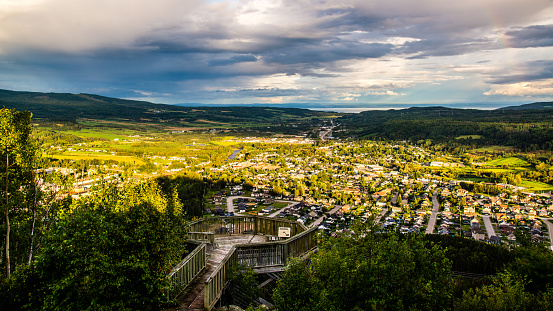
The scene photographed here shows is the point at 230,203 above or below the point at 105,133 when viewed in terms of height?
Result: below

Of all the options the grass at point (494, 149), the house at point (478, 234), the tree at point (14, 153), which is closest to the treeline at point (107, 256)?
the tree at point (14, 153)

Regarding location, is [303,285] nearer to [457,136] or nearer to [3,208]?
[3,208]

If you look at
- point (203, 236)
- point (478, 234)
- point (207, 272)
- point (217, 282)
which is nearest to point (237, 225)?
point (203, 236)

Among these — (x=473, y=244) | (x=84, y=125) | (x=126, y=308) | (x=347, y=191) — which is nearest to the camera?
(x=126, y=308)

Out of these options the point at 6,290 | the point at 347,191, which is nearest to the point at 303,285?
the point at 6,290

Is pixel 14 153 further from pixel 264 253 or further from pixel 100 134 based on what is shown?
pixel 100 134

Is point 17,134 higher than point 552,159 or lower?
higher
